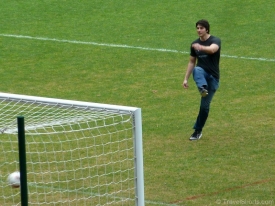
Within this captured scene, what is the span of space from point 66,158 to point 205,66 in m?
2.63

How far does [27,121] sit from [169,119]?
367 cm

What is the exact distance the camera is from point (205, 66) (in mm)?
11445

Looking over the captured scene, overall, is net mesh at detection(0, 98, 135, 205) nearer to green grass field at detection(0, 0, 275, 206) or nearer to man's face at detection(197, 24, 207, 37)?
green grass field at detection(0, 0, 275, 206)

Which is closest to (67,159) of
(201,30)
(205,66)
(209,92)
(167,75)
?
(209,92)

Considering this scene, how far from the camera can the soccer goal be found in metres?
9.06

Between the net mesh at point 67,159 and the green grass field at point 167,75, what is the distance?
1.39ft

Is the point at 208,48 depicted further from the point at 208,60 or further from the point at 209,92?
the point at 209,92

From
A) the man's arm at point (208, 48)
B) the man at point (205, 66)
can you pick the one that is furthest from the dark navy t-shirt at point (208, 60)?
the man's arm at point (208, 48)

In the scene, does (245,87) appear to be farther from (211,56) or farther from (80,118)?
(80,118)

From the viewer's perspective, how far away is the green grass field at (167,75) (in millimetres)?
10242

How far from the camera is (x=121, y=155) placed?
10.8 m

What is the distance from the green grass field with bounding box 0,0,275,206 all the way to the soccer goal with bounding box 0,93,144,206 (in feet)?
1.46

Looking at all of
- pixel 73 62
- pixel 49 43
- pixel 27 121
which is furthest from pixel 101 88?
pixel 27 121

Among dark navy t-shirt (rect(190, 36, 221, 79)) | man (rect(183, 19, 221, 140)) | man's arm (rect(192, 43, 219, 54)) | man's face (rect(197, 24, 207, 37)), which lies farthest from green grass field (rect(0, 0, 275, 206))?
man's face (rect(197, 24, 207, 37))
